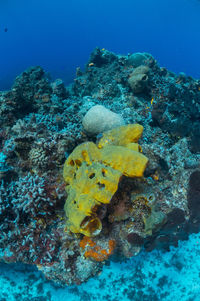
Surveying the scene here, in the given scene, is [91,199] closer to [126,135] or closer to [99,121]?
[126,135]

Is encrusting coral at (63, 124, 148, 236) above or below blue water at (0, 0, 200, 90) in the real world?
below

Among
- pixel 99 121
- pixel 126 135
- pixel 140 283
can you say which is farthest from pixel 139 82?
pixel 140 283

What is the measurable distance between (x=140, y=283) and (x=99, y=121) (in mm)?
3749

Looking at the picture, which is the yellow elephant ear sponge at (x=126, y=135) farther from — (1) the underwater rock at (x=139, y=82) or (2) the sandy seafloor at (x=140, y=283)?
(1) the underwater rock at (x=139, y=82)

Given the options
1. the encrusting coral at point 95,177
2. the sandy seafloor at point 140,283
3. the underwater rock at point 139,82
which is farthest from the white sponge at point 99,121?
the sandy seafloor at point 140,283

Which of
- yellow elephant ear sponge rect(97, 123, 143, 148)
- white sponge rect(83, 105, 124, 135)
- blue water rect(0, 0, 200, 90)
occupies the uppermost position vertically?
blue water rect(0, 0, 200, 90)

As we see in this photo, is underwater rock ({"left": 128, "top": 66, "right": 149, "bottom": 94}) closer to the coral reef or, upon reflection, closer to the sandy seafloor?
the coral reef

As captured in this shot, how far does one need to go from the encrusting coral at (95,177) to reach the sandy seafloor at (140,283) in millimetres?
1626

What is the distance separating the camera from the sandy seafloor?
3637mm

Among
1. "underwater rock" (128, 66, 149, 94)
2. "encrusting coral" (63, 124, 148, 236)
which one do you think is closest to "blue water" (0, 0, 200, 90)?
"underwater rock" (128, 66, 149, 94)

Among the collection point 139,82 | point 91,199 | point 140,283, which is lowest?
point 140,283

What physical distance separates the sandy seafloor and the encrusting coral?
163cm

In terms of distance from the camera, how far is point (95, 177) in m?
2.78

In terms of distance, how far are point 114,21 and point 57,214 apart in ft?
671
